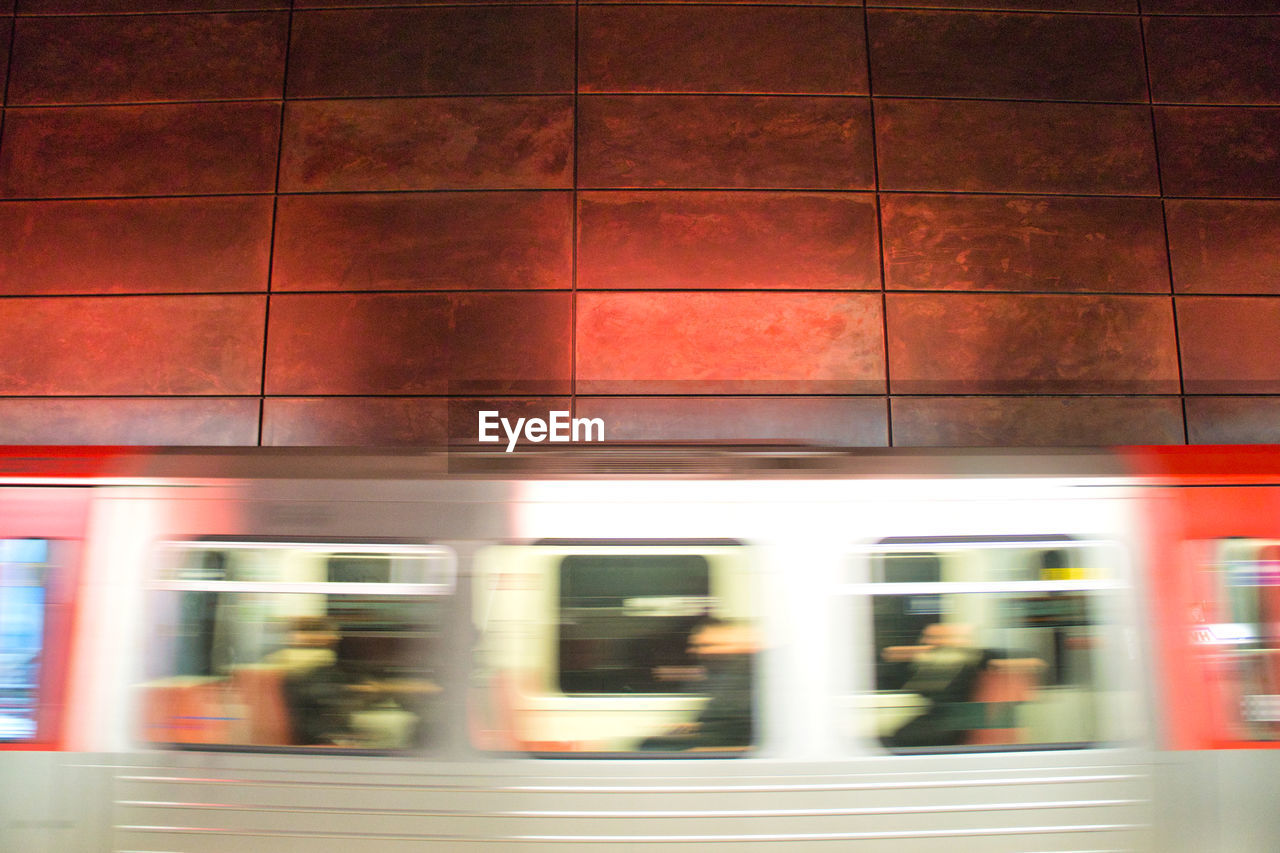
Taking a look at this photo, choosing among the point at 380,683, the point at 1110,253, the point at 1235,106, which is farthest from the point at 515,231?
the point at 1235,106

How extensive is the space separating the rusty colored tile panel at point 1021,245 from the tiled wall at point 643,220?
0.03 meters

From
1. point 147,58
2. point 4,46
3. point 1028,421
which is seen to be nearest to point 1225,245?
point 1028,421

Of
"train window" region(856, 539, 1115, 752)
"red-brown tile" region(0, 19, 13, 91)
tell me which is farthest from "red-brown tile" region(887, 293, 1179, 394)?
"red-brown tile" region(0, 19, 13, 91)

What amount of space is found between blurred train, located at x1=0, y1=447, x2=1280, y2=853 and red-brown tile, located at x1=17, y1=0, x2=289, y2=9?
5.20 m

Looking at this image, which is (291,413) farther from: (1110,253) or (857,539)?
(1110,253)

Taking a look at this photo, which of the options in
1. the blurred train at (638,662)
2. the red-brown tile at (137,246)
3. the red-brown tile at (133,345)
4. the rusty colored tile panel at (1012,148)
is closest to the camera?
the blurred train at (638,662)

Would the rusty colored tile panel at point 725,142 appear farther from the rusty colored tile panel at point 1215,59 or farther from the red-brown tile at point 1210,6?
the red-brown tile at point 1210,6

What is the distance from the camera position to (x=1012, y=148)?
636 centimetres

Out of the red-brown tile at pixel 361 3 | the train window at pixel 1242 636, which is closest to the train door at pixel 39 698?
the train window at pixel 1242 636

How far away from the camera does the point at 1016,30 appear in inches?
257

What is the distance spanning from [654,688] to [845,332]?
390 cm

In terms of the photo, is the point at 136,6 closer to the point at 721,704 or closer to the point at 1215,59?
the point at 721,704

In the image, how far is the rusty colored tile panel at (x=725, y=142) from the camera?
6.22 metres

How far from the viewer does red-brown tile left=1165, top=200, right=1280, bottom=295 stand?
626 centimetres
